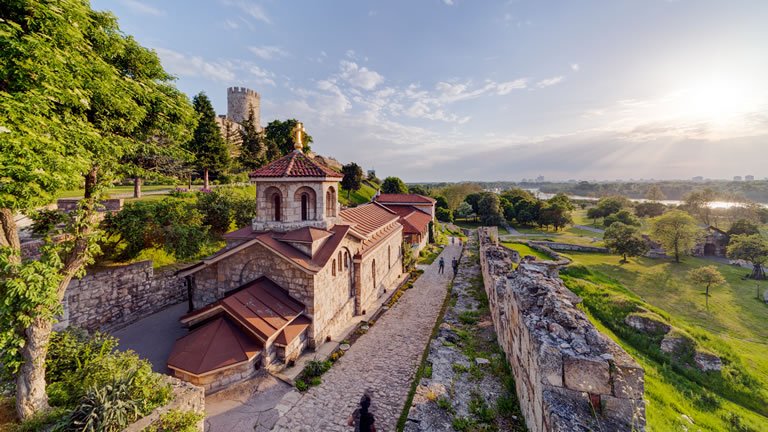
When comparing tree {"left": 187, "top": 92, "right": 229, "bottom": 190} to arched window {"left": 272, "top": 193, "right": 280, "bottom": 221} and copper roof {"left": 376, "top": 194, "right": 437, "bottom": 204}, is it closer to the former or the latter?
copper roof {"left": 376, "top": 194, "right": 437, "bottom": 204}

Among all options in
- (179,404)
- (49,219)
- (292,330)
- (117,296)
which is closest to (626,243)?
(292,330)

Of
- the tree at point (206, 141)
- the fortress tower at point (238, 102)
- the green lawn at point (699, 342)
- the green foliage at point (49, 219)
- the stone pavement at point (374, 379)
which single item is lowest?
the green lawn at point (699, 342)

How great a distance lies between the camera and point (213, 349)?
30.8 feet

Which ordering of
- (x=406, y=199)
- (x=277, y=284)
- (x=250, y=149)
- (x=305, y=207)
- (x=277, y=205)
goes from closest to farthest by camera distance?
(x=277, y=284), (x=277, y=205), (x=305, y=207), (x=406, y=199), (x=250, y=149)

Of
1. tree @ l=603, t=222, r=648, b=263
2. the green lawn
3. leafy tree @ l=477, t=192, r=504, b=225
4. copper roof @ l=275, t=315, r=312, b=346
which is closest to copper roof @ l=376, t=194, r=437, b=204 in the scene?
the green lawn

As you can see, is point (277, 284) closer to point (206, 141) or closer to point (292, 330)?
point (292, 330)

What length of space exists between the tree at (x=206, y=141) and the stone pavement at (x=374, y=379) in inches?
1015

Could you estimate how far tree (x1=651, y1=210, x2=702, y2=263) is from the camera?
35.2 m

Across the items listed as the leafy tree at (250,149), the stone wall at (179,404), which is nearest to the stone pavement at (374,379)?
the stone wall at (179,404)

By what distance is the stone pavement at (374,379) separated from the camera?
28.2 feet

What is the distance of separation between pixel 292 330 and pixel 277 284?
6.93 ft

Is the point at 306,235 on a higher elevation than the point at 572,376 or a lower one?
higher

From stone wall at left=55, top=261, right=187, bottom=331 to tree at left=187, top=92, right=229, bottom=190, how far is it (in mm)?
17147

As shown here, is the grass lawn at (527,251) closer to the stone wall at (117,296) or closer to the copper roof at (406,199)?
the copper roof at (406,199)
